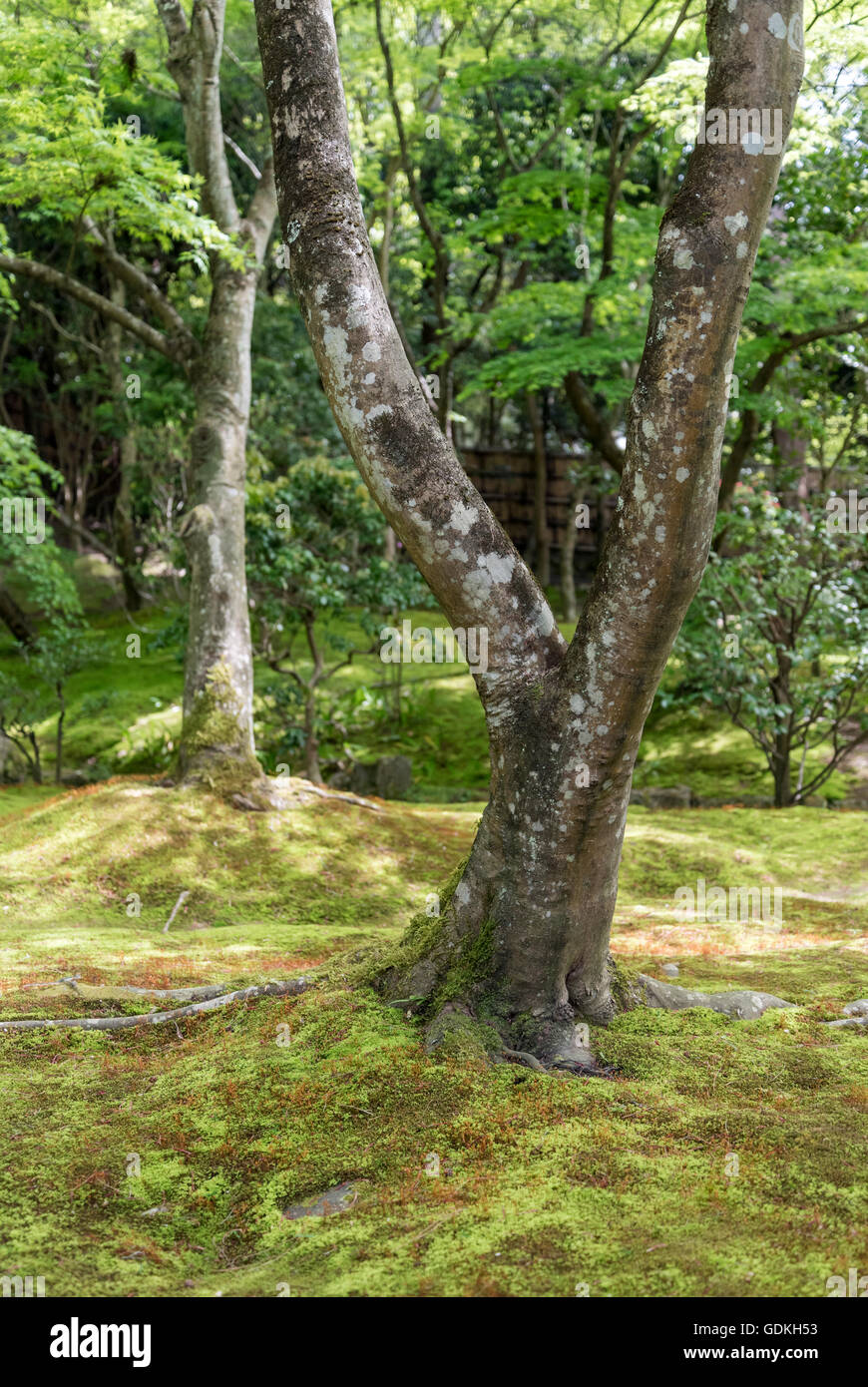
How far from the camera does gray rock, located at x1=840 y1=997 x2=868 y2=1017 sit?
13.6 ft

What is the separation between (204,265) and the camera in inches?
260

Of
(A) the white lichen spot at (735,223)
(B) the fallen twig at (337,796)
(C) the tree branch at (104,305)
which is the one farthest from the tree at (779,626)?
(A) the white lichen spot at (735,223)

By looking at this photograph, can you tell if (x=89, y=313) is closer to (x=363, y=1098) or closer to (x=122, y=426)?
(x=122, y=426)

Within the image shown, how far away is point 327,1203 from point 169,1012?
1510 millimetres

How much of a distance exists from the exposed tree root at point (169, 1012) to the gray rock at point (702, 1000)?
1.31 metres

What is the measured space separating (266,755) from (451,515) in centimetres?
713

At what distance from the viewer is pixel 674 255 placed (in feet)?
10.2

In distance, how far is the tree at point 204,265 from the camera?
262 inches

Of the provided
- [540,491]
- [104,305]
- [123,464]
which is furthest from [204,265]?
[540,491]

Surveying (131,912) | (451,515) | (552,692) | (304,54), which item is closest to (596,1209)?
(552,692)

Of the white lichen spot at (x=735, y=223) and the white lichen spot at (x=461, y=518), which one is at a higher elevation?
the white lichen spot at (x=735, y=223)

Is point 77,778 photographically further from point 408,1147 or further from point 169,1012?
point 408,1147

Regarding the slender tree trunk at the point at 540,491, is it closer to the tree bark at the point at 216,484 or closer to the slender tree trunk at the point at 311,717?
the slender tree trunk at the point at 311,717

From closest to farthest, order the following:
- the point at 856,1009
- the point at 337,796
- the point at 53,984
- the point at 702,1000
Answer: the point at 702,1000 → the point at 856,1009 → the point at 53,984 → the point at 337,796
